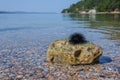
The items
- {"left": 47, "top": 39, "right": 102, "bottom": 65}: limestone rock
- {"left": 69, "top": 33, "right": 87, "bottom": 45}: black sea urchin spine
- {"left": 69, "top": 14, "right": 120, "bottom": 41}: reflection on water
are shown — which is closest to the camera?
{"left": 47, "top": 39, "right": 102, "bottom": 65}: limestone rock

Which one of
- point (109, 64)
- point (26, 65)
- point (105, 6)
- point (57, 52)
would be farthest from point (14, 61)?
point (105, 6)

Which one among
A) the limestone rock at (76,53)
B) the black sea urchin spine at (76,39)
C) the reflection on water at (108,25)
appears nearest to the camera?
the limestone rock at (76,53)

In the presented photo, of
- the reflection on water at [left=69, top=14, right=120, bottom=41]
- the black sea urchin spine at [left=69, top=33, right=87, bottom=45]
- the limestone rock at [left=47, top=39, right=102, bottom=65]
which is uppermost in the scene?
the black sea urchin spine at [left=69, top=33, right=87, bottom=45]

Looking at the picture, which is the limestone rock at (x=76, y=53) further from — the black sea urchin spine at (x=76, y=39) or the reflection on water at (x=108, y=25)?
the reflection on water at (x=108, y=25)

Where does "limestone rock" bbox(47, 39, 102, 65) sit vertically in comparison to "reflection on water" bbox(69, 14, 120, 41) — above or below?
above

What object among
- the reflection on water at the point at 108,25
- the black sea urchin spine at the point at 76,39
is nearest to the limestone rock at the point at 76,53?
the black sea urchin spine at the point at 76,39

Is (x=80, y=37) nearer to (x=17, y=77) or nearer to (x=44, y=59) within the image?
(x=44, y=59)

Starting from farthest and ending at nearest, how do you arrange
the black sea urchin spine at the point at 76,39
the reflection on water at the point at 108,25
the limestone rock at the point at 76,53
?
the reflection on water at the point at 108,25 → the black sea urchin spine at the point at 76,39 → the limestone rock at the point at 76,53

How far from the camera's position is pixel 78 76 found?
38.5 feet

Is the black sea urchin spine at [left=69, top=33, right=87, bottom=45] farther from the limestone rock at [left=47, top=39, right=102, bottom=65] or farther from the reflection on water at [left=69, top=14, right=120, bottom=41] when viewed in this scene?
the reflection on water at [left=69, top=14, right=120, bottom=41]

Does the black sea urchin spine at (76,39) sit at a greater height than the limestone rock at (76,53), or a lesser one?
greater

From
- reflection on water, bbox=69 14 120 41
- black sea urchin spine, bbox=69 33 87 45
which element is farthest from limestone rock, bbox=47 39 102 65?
reflection on water, bbox=69 14 120 41

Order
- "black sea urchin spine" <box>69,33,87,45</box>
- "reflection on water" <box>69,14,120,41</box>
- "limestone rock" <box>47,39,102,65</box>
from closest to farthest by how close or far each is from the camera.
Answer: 1. "limestone rock" <box>47,39,102,65</box>
2. "black sea urchin spine" <box>69,33,87,45</box>
3. "reflection on water" <box>69,14,120,41</box>

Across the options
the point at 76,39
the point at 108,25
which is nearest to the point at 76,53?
→ the point at 76,39
